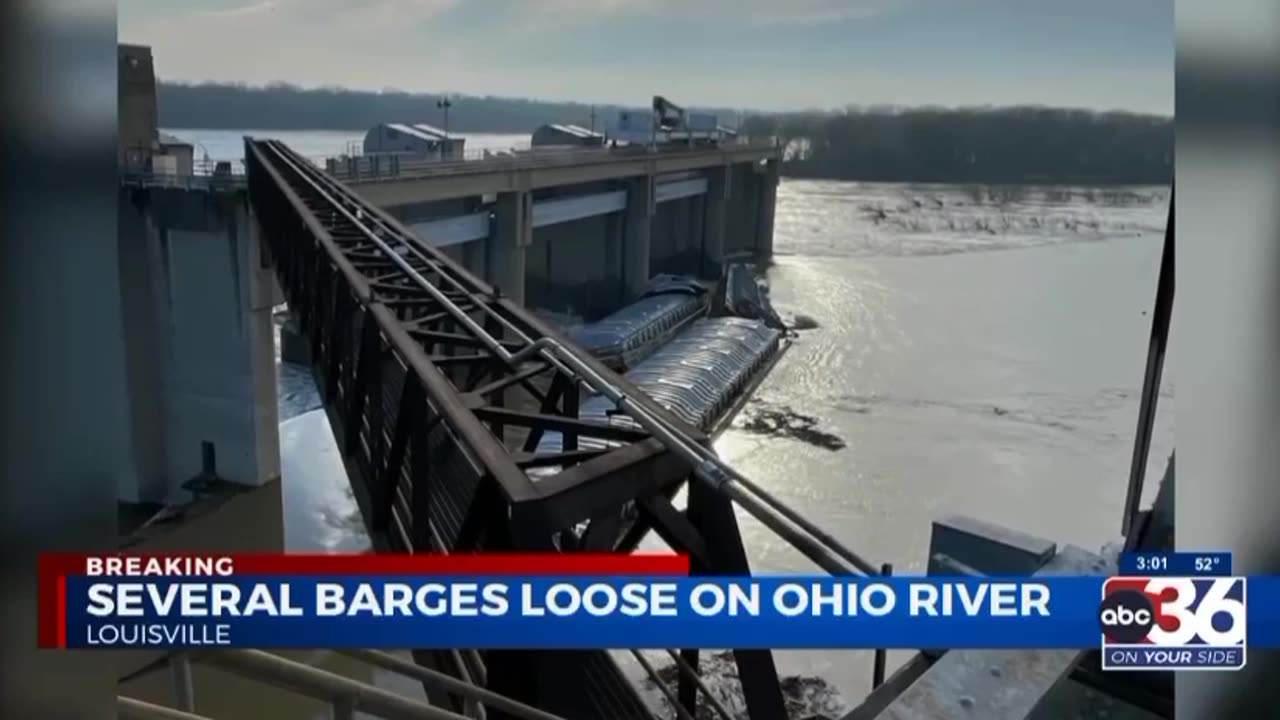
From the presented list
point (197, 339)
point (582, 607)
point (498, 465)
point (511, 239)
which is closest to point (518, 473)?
point (498, 465)

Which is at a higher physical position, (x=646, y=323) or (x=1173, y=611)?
(x=1173, y=611)

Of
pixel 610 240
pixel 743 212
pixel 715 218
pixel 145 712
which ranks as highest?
pixel 743 212

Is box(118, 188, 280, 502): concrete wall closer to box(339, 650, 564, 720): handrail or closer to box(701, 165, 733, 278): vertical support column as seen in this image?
box(339, 650, 564, 720): handrail

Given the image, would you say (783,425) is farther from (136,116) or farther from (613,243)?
(136,116)

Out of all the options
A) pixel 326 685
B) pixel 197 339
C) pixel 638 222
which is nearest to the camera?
pixel 326 685

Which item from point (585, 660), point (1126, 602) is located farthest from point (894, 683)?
point (585, 660)

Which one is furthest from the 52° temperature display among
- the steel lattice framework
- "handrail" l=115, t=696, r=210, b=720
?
"handrail" l=115, t=696, r=210, b=720
